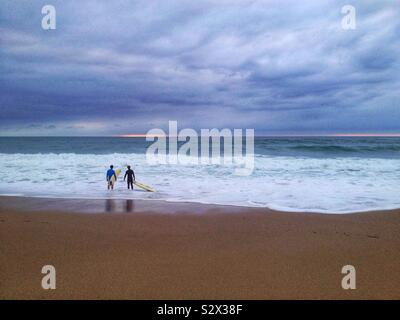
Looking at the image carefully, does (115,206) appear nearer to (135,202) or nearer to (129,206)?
(129,206)

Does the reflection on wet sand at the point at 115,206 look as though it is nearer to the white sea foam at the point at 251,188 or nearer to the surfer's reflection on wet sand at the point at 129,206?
the surfer's reflection on wet sand at the point at 129,206

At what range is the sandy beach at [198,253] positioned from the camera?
362 cm

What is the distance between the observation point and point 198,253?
475 cm

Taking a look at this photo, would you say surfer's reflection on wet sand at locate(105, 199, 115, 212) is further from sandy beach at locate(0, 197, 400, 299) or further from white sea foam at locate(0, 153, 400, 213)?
white sea foam at locate(0, 153, 400, 213)

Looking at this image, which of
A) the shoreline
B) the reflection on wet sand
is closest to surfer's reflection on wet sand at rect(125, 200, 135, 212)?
the reflection on wet sand

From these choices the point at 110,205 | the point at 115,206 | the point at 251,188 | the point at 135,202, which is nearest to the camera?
the point at 115,206

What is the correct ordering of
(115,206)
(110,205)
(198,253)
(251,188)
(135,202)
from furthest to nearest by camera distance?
(251,188)
(135,202)
(110,205)
(115,206)
(198,253)

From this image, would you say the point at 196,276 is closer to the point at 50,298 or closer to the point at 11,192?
the point at 50,298

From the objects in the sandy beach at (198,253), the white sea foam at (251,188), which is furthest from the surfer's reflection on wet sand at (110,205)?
the white sea foam at (251,188)

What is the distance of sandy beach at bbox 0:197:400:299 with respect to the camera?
11.9 feet

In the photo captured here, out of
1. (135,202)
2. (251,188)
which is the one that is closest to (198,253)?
(135,202)

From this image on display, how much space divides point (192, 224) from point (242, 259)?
212 centimetres

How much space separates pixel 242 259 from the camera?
4496 millimetres

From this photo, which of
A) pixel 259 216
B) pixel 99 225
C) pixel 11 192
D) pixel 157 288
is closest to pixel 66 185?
pixel 11 192
